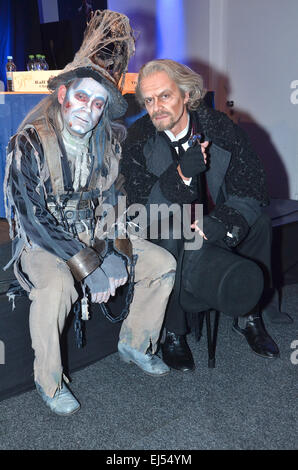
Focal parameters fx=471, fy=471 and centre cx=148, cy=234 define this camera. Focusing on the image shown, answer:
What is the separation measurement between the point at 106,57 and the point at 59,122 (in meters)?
0.32

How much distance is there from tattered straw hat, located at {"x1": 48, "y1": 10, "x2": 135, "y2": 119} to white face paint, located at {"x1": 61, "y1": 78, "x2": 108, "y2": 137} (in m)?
0.04

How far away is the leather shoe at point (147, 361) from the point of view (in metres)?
1.67

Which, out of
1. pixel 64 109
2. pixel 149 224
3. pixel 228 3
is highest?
pixel 228 3

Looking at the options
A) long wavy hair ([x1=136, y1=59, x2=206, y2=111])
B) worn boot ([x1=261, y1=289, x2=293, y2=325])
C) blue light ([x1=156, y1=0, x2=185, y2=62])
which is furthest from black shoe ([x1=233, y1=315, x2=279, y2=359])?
blue light ([x1=156, y1=0, x2=185, y2=62])

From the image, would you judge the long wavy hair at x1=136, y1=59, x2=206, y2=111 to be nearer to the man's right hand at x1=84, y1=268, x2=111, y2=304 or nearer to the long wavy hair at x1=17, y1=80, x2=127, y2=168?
the long wavy hair at x1=17, y1=80, x2=127, y2=168

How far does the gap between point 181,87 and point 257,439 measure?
1.20 meters

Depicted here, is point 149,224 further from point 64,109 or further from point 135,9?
point 135,9

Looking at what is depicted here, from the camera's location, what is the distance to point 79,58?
1610 mm

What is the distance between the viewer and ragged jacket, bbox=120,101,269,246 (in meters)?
1.72

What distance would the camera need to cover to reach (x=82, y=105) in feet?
5.09

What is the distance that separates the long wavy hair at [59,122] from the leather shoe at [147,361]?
2.21 ft

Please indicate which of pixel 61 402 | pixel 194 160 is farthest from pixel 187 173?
pixel 61 402

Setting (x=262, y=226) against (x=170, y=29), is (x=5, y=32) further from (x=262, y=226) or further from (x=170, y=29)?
(x=262, y=226)

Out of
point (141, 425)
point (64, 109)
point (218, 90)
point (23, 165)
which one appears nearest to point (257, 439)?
→ point (141, 425)
